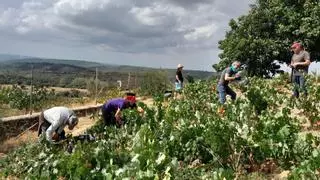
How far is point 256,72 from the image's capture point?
26766 millimetres

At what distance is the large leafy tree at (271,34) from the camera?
2428cm

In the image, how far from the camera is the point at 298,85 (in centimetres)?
1056

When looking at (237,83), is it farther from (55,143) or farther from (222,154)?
(222,154)

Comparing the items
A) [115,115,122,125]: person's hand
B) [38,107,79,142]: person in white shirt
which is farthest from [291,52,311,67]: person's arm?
[38,107,79,142]: person in white shirt

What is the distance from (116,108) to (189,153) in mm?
2932

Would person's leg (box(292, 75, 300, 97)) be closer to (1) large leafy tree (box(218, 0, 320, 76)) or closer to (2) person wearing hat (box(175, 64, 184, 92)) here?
(2) person wearing hat (box(175, 64, 184, 92))

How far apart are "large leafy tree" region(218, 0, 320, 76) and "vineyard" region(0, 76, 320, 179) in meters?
16.4

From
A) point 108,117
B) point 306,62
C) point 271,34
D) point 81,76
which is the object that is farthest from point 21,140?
point 81,76

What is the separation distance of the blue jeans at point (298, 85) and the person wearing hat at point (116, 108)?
349cm

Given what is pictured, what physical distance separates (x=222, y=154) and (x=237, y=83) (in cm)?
1084

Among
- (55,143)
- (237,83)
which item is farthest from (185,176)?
(237,83)

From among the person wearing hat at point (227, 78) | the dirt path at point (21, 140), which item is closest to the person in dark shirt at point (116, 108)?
the person wearing hat at point (227, 78)

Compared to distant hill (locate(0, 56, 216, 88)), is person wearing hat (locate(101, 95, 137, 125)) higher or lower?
A: higher

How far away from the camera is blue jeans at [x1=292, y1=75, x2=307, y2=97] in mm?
10422
